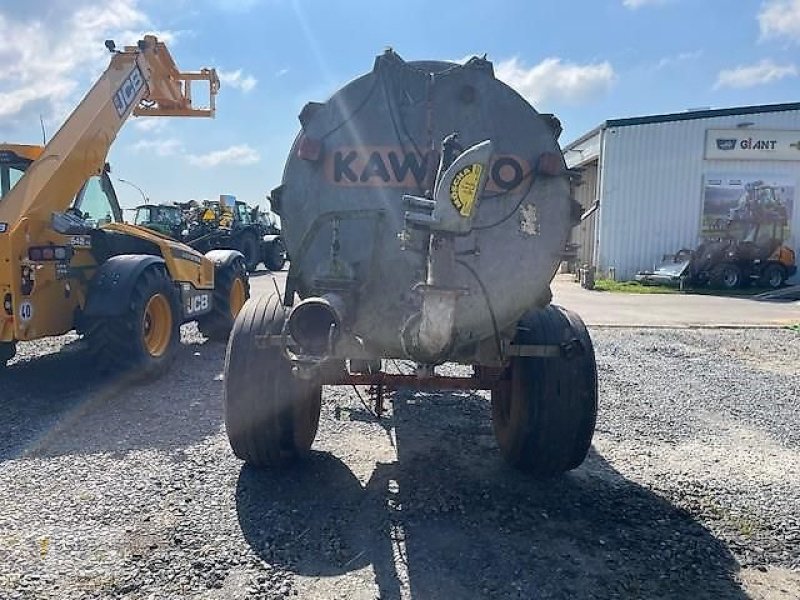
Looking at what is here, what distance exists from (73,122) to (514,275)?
596 cm

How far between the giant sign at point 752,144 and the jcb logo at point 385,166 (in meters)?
20.6

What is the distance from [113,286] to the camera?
21.6 ft

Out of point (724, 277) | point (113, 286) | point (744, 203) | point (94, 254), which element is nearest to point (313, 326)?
point (113, 286)

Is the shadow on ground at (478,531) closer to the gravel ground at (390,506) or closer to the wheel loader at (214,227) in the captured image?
the gravel ground at (390,506)

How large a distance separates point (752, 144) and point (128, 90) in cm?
2025

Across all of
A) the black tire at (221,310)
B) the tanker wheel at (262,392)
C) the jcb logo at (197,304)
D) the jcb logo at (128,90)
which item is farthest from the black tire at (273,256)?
the tanker wheel at (262,392)

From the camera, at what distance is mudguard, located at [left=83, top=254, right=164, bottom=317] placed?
6.45 m

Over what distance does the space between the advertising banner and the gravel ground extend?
17.0m

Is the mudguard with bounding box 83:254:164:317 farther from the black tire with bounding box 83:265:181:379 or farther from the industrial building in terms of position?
the industrial building

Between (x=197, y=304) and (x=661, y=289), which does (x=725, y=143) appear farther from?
(x=197, y=304)

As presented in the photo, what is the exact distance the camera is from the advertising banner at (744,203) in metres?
21.6

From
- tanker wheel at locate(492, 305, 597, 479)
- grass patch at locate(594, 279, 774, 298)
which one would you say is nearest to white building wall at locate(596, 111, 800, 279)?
grass patch at locate(594, 279, 774, 298)

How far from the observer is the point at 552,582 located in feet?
10.4

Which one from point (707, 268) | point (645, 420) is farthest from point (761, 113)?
point (645, 420)
